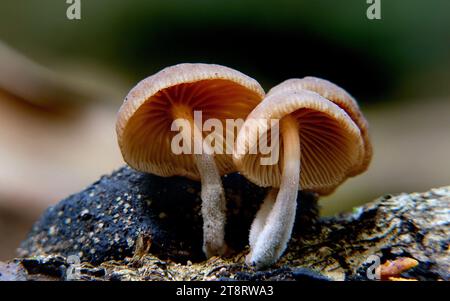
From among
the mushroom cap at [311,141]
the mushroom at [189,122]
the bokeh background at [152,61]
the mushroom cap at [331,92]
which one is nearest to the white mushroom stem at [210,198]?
the mushroom at [189,122]

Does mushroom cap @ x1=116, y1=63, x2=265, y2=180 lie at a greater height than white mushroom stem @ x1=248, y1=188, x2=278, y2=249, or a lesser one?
greater

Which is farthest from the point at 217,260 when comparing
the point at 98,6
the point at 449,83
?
the point at 449,83

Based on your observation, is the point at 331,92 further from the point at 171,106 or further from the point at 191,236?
the point at 191,236

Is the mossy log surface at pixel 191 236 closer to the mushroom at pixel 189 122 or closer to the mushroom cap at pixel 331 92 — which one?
the mushroom at pixel 189 122

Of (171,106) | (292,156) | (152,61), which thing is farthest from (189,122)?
(152,61)

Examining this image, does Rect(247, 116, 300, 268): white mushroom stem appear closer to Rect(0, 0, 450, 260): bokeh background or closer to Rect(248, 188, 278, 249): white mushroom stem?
Rect(248, 188, 278, 249): white mushroom stem

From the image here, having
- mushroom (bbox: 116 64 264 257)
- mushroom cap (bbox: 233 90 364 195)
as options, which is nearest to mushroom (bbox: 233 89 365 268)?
mushroom cap (bbox: 233 90 364 195)
